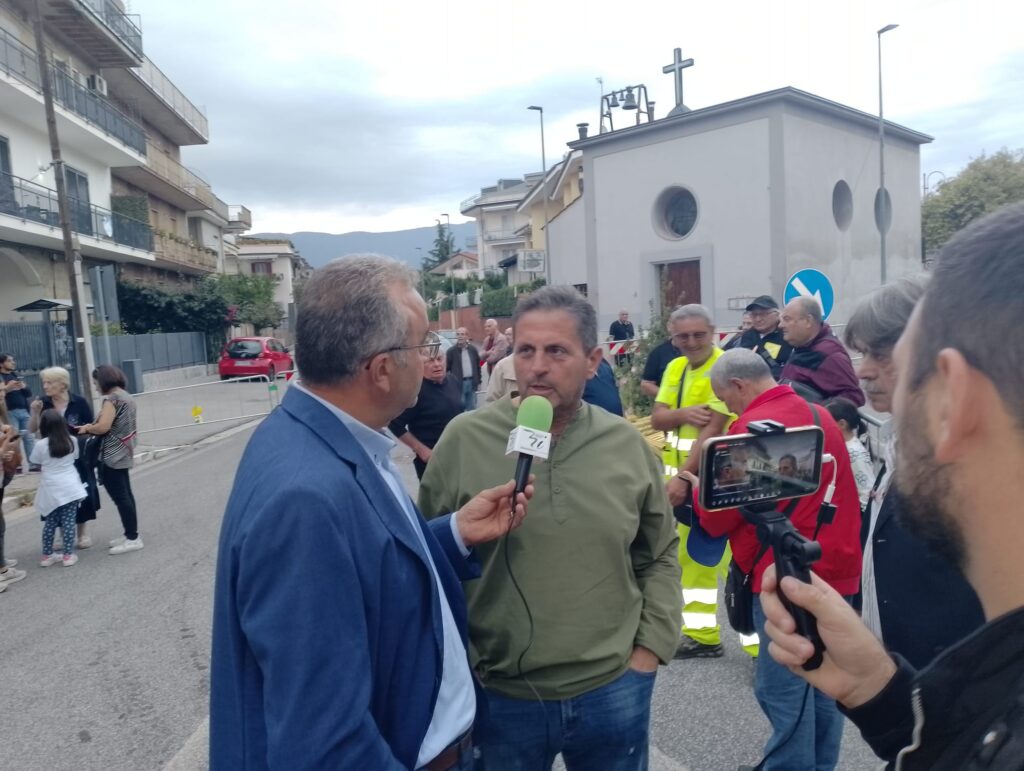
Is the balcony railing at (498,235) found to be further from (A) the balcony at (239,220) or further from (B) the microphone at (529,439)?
(B) the microphone at (529,439)

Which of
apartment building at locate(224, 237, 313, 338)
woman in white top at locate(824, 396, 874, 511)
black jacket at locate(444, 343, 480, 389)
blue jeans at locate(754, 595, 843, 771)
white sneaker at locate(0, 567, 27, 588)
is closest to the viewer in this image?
blue jeans at locate(754, 595, 843, 771)

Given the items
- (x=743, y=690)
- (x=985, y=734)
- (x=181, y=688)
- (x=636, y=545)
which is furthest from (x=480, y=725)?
(x=181, y=688)

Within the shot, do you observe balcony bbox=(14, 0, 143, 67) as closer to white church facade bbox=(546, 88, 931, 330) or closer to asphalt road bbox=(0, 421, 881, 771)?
white church facade bbox=(546, 88, 931, 330)

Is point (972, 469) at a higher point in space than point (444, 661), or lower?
higher

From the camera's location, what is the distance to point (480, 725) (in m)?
2.00

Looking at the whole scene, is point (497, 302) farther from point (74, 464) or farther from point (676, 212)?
point (74, 464)

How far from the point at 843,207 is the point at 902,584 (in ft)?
85.6

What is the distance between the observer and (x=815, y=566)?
10.5ft

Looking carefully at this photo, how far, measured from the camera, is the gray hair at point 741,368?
133 inches

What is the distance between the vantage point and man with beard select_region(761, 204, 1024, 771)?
1.02m

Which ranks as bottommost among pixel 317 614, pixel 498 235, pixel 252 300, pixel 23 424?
pixel 23 424

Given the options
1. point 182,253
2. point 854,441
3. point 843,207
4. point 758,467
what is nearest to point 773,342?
point 854,441

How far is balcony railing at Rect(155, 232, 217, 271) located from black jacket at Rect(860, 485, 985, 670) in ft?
111

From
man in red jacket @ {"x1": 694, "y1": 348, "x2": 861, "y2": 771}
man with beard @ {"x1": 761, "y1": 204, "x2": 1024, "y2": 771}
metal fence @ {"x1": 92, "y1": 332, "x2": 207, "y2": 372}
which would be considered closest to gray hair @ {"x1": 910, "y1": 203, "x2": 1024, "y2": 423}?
man with beard @ {"x1": 761, "y1": 204, "x2": 1024, "y2": 771}
